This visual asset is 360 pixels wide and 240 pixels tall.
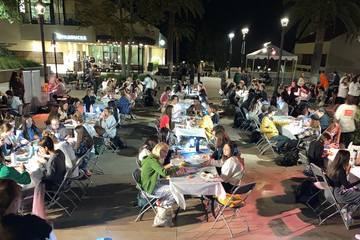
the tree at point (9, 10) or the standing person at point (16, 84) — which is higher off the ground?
the tree at point (9, 10)

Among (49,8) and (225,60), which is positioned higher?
(49,8)

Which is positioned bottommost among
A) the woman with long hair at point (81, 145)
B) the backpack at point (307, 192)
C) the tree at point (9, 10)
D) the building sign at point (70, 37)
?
the backpack at point (307, 192)

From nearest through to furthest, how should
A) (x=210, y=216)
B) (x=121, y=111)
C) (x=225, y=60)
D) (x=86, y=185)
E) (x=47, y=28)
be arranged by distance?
(x=210, y=216) → (x=86, y=185) → (x=121, y=111) → (x=47, y=28) → (x=225, y=60)

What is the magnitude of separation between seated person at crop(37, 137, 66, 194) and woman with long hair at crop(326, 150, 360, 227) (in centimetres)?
472

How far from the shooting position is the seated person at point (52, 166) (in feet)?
14.9

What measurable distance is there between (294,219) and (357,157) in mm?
1831

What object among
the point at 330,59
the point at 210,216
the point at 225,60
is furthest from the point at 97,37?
the point at 210,216

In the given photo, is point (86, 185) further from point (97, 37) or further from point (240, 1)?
point (240, 1)

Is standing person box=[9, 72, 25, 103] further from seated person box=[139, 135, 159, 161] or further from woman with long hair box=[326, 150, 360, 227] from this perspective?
woman with long hair box=[326, 150, 360, 227]

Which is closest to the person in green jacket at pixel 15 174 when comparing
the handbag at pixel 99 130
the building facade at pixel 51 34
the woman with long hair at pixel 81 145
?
the woman with long hair at pixel 81 145

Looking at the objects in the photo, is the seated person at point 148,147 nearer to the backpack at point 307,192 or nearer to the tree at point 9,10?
the backpack at point 307,192

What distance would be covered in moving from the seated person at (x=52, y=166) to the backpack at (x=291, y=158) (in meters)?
5.59

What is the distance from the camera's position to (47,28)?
25.9 metres

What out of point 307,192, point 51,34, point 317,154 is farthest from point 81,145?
point 51,34
